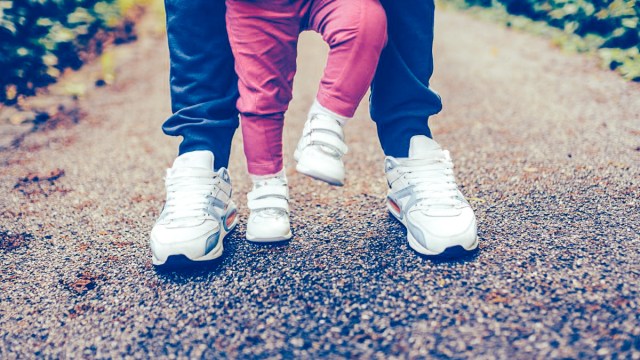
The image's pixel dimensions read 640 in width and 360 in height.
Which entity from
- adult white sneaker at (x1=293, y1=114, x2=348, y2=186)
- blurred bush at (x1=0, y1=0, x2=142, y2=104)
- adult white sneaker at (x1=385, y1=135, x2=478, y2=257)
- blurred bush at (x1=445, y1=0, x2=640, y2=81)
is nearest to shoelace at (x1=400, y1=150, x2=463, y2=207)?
adult white sneaker at (x1=385, y1=135, x2=478, y2=257)

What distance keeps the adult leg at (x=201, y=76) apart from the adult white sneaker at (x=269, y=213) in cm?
16

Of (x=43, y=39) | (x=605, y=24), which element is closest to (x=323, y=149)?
(x=43, y=39)

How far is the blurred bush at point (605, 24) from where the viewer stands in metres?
2.84

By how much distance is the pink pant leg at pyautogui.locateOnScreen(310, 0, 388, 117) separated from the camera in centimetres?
113

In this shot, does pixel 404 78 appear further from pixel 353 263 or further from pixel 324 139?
pixel 353 263

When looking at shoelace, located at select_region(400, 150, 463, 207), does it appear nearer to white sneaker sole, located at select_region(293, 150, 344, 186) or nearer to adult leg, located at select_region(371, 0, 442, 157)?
adult leg, located at select_region(371, 0, 442, 157)

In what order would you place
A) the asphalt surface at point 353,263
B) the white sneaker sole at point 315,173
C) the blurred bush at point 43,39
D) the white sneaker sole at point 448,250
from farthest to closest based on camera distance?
the blurred bush at point 43,39
the white sneaker sole at point 448,250
the white sneaker sole at point 315,173
the asphalt surface at point 353,263

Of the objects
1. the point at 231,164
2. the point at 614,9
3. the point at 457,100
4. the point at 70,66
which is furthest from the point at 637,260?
the point at 70,66

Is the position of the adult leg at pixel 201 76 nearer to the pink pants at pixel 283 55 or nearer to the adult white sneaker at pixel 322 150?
the pink pants at pixel 283 55

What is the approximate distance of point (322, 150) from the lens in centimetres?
114

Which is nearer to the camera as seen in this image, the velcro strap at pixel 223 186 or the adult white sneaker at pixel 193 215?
the adult white sneaker at pixel 193 215

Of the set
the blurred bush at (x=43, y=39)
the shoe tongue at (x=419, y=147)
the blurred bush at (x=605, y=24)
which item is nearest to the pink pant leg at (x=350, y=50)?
the shoe tongue at (x=419, y=147)

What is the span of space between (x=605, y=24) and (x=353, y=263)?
2790mm

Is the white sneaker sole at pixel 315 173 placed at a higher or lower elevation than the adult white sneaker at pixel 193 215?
higher
